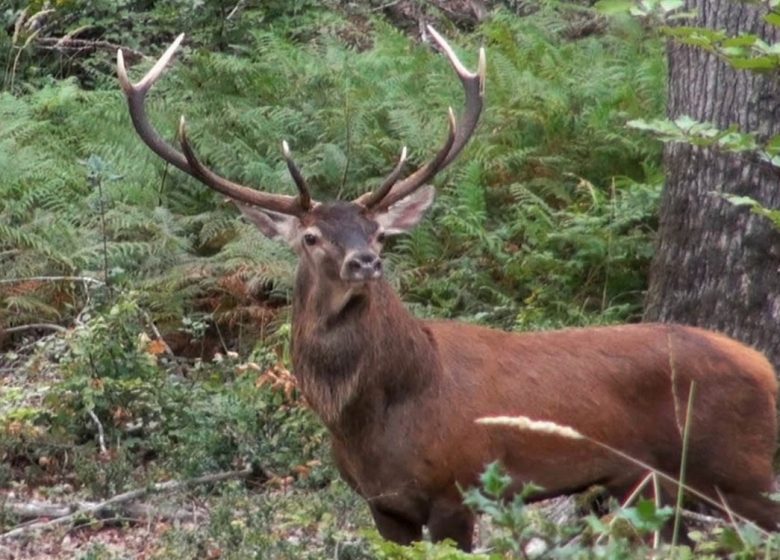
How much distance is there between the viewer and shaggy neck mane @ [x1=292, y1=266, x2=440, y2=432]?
6715mm

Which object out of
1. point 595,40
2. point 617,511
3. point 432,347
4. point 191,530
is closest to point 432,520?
point 432,347

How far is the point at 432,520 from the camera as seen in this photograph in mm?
6562

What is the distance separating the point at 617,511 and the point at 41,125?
370 inches

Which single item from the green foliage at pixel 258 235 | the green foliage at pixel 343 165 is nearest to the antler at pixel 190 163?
the green foliage at pixel 258 235

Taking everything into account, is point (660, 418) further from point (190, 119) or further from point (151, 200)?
point (190, 119)

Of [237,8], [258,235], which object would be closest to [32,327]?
[258,235]

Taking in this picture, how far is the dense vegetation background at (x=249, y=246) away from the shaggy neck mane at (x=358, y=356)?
543mm

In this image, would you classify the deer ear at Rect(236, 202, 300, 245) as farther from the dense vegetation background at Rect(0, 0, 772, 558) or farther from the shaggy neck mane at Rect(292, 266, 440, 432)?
the dense vegetation background at Rect(0, 0, 772, 558)

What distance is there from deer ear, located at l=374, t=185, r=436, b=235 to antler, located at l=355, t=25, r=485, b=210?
3 cm

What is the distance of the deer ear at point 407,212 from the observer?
23.6 feet

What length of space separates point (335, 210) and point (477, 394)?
3.15 feet

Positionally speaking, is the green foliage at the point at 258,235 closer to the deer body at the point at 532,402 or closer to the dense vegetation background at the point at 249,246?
the dense vegetation background at the point at 249,246

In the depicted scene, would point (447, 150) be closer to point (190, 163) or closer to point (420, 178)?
point (420, 178)

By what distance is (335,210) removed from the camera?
22.7 feet
